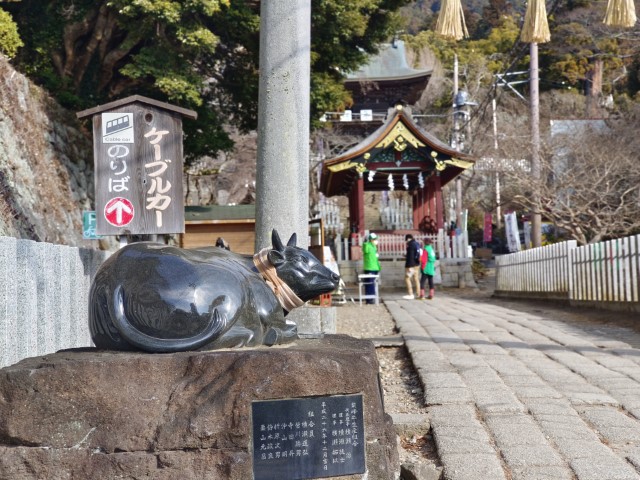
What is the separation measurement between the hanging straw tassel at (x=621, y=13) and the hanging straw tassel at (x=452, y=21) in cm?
151

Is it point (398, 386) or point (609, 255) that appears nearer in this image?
point (398, 386)

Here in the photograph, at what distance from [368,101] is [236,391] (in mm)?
34165

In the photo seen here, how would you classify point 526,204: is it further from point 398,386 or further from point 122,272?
point 122,272

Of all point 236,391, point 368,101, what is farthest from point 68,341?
point 368,101

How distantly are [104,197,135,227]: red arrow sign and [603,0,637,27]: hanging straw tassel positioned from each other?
5.29m

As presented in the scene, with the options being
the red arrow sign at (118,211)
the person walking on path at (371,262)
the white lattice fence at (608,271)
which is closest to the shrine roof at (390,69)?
the person walking on path at (371,262)

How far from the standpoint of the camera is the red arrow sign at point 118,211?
601cm

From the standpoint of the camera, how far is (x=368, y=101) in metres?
36.1

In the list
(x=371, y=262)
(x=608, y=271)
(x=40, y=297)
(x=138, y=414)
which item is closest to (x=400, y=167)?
(x=371, y=262)

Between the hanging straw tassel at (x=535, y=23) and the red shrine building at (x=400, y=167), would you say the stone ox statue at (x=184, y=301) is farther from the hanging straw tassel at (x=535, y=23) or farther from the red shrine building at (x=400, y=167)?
the red shrine building at (x=400, y=167)

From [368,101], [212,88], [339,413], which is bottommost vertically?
[339,413]

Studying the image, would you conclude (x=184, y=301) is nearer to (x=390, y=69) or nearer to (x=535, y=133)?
(x=535, y=133)

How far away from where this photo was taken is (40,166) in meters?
13.0

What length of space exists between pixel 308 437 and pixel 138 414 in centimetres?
77
